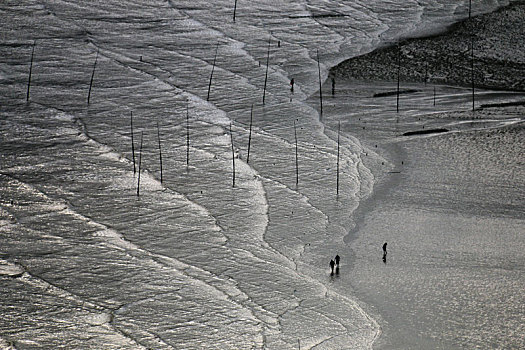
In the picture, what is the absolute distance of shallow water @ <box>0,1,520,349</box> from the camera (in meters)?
6.39

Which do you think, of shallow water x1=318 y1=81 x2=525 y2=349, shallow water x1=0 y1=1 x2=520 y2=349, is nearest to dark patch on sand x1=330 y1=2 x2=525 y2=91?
shallow water x1=0 y1=1 x2=520 y2=349

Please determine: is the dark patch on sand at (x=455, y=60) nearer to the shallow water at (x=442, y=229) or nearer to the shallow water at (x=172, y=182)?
the shallow water at (x=172, y=182)

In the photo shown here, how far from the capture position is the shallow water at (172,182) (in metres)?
6.39

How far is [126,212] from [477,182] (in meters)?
3.57

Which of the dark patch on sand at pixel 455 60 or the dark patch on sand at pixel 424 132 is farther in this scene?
the dark patch on sand at pixel 455 60

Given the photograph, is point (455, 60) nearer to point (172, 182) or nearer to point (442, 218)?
point (442, 218)

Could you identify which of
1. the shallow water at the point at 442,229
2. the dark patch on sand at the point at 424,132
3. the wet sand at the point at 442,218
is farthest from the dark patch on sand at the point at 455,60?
the dark patch on sand at the point at 424,132

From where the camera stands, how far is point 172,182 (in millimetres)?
8977

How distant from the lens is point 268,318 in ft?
21.1

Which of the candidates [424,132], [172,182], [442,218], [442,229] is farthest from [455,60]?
[172,182]

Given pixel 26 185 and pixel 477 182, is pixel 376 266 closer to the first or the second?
pixel 477 182

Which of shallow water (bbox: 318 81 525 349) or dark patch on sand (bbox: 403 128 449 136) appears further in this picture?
dark patch on sand (bbox: 403 128 449 136)

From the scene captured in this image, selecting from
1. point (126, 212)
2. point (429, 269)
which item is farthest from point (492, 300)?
point (126, 212)

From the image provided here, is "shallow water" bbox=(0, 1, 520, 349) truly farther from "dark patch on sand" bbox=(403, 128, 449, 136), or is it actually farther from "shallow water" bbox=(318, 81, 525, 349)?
"dark patch on sand" bbox=(403, 128, 449, 136)
